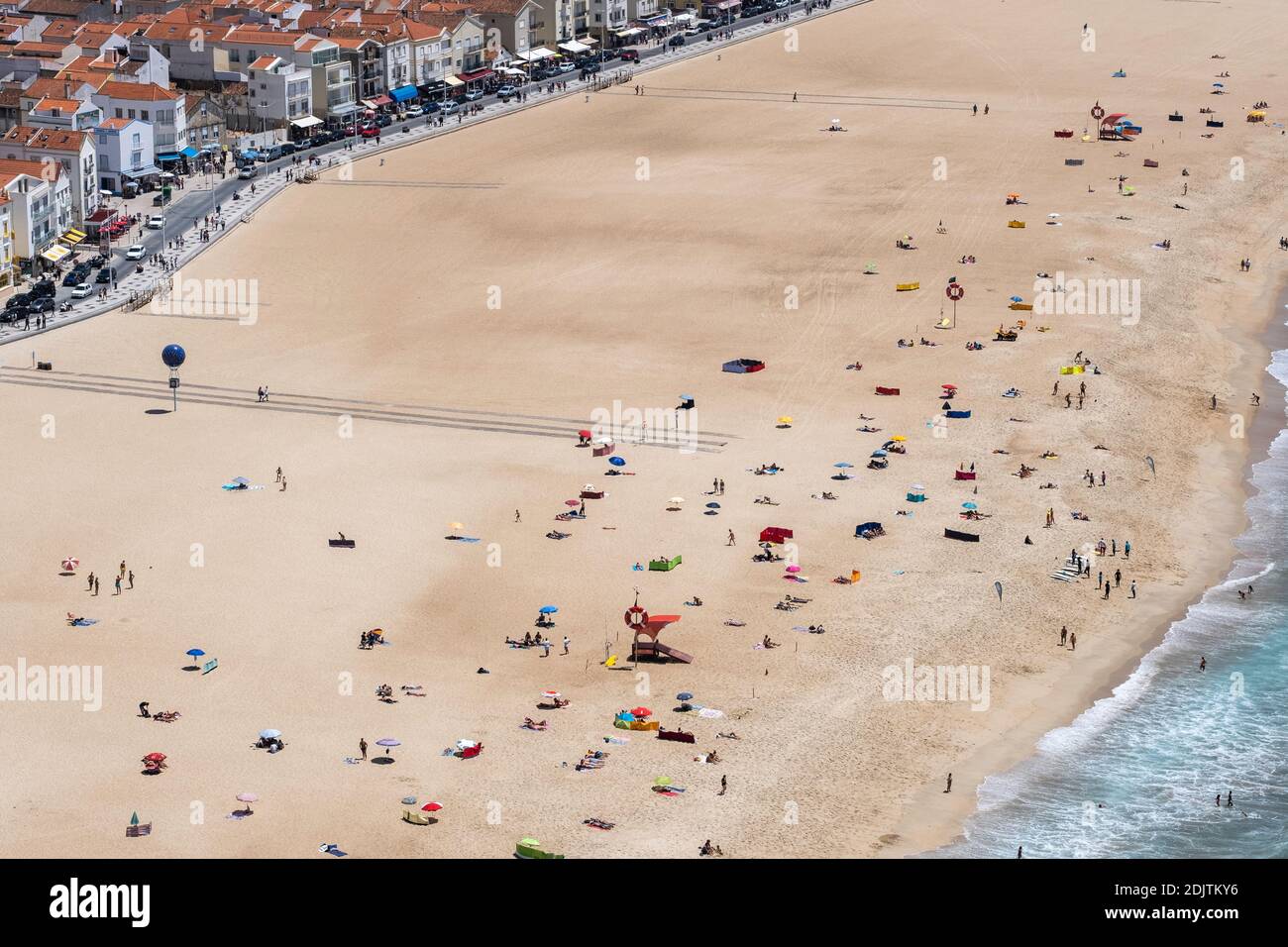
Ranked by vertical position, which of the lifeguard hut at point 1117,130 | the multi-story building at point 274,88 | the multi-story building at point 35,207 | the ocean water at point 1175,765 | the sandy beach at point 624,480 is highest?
the multi-story building at point 274,88

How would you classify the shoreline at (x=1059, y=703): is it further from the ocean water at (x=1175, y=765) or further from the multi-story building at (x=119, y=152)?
the multi-story building at (x=119, y=152)

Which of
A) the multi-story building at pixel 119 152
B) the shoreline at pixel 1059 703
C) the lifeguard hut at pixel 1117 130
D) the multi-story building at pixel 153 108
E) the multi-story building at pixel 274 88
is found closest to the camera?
the shoreline at pixel 1059 703

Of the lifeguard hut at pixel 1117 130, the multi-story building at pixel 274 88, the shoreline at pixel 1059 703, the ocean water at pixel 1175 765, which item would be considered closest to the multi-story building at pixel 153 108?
the multi-story building at pixel 274 88

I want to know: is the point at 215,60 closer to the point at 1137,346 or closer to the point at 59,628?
the point at 1137,346

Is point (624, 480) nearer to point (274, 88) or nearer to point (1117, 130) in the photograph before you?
point (274, 88)

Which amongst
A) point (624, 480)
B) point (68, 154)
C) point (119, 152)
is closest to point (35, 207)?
point (68, 154)

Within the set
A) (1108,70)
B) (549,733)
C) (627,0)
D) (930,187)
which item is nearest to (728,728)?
(549,733)

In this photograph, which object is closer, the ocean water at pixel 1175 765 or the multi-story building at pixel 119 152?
the ocean water at pixel 1175 765

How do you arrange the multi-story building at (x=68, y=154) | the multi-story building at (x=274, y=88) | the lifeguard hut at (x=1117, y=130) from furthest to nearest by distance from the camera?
the lifeguard hut at (x=1117, y=130) → the multi-story building at (x=274, y=88) → the multi-story building at (x=68, y=154)
